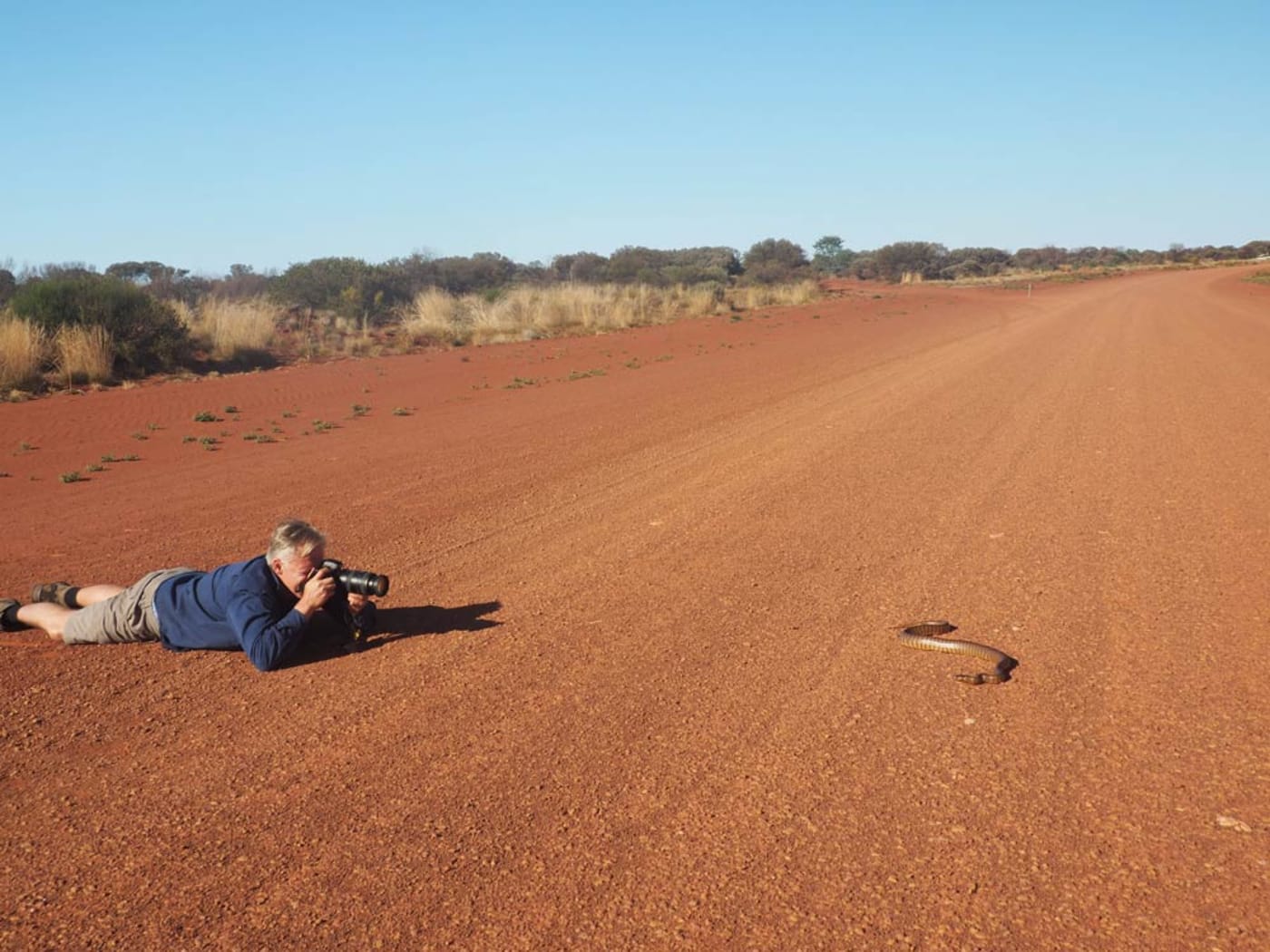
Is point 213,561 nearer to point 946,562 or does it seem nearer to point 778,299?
point 946,562

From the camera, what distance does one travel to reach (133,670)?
19.1 feet

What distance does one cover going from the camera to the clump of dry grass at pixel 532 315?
3456 centimetres

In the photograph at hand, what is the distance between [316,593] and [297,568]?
21 centimetres

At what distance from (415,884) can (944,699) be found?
2687 millimetres

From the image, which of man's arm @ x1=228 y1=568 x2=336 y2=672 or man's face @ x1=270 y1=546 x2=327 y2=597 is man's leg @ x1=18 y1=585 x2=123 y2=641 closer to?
man's arm @ x1=228 y1=568 x2=336 y2=672

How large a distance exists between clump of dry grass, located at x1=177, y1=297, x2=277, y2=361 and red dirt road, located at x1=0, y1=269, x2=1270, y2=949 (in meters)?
16.6

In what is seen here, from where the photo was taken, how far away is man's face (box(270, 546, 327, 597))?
5.73 m

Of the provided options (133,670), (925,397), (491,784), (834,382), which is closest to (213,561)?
(133,670)

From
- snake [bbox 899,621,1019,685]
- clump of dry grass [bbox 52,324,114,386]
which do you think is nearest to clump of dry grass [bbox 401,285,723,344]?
clump of dry grass [bbox 52,324,114,386]

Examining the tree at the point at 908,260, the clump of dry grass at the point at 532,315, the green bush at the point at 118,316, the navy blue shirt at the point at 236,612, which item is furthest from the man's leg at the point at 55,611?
the tree at the point at 908,260

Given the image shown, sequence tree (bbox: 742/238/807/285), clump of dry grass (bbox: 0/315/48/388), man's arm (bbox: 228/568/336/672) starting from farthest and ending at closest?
1. tree (bbox: 742/238/807/285)
2. clump of dry grass (bbox: 0/315/48/388)
3. man's arm (bbox: 228/568/336/672)

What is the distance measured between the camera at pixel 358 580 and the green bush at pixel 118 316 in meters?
19.7

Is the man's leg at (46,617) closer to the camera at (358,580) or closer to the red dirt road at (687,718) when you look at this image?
the red dirt road at (687,718)

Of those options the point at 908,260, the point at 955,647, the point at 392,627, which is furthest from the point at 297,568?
the point at 908,260
